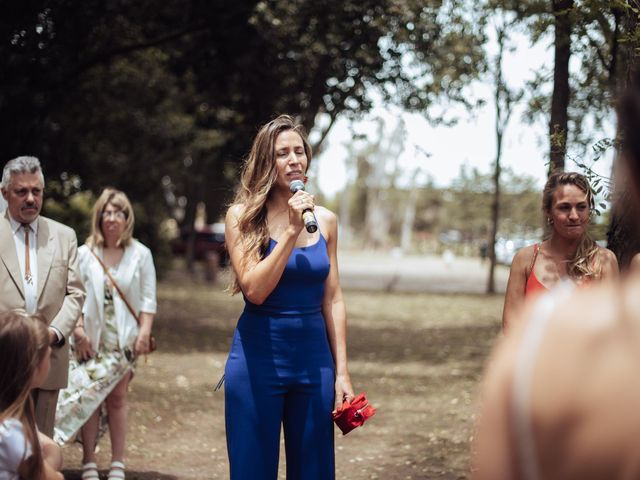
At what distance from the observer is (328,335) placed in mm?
4336

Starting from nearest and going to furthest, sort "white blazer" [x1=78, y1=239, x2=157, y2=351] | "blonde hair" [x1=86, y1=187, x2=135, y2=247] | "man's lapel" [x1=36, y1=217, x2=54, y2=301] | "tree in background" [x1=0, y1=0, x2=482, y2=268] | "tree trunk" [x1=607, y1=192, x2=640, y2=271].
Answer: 1. "man's lapel" [x1=36, y1=217, x2=54, y2=301]
2. "tree trunk" [x1=607, y1=192, x2=640, y2=271]
3. "white blazer" [x1=78, y1=239, x2=157, y2=351]
4. "blonde hair" [x1=86, y1=187, x2=135, y2=247]
5. "tree in background" [x1=0, y1=0, x2=482, y2=268]

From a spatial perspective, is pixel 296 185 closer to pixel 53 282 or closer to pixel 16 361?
pixel 16 361

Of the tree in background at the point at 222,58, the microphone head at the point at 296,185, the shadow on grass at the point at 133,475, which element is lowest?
the shadow on grass at the point at 133,475

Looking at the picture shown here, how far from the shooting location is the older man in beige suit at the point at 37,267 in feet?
17.4

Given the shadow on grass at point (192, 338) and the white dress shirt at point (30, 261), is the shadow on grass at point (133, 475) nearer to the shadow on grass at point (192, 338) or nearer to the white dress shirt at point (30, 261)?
the white dress shirt at point (30, 261)

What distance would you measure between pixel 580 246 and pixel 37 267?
10.5ft

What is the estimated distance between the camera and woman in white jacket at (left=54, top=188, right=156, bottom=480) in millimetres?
6832

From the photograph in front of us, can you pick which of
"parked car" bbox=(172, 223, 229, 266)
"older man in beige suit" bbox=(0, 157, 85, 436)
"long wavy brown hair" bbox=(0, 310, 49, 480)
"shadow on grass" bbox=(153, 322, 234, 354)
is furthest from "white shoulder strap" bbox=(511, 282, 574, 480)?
"parked car" bbox=(172, 223, 229, 266)

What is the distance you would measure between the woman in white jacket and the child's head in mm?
3810

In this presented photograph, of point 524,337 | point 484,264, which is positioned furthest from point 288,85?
point 484,264

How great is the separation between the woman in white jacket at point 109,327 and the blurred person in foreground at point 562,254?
10.6 feet

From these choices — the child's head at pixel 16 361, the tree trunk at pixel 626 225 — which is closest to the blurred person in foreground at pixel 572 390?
the child's head at pixel 16 361

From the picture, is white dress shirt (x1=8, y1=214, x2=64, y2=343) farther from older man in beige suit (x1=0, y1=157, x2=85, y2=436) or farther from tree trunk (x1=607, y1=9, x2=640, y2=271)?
tree trunk (x1=607, y1=9, x2=640, y2=271)

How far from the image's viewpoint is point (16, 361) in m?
3.04
